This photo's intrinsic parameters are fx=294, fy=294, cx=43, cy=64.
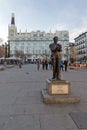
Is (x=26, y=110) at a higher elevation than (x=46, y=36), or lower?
lower

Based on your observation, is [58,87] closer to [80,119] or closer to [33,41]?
[80,119]

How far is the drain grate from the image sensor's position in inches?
283

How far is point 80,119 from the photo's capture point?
25.6ft

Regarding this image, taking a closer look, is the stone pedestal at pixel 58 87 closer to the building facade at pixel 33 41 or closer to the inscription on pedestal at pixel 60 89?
the inscription on pedestal at pixel 60 89

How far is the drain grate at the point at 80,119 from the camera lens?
23.6 ft

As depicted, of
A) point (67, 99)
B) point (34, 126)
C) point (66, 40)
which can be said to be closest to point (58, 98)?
point (67, 99)

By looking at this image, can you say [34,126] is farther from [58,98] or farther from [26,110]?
[58,98]

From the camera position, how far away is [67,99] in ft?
34.3

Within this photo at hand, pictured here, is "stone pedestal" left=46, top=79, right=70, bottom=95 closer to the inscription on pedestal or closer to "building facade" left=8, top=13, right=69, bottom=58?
the inscription on pedestal

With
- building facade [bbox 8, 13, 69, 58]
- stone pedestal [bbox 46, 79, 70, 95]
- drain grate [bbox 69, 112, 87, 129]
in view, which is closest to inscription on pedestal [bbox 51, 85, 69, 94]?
stone pedestal [bbox 46, 79, 70, 95]

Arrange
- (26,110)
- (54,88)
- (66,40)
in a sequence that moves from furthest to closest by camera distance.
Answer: (66,40), (54,88), (26,110)

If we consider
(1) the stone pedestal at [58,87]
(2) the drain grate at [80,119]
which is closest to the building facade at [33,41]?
(1) the stone pedestal at [58,87]

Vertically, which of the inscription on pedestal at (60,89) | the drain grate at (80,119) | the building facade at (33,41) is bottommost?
the drain grate at (80,119)

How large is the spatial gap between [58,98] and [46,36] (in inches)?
6927
